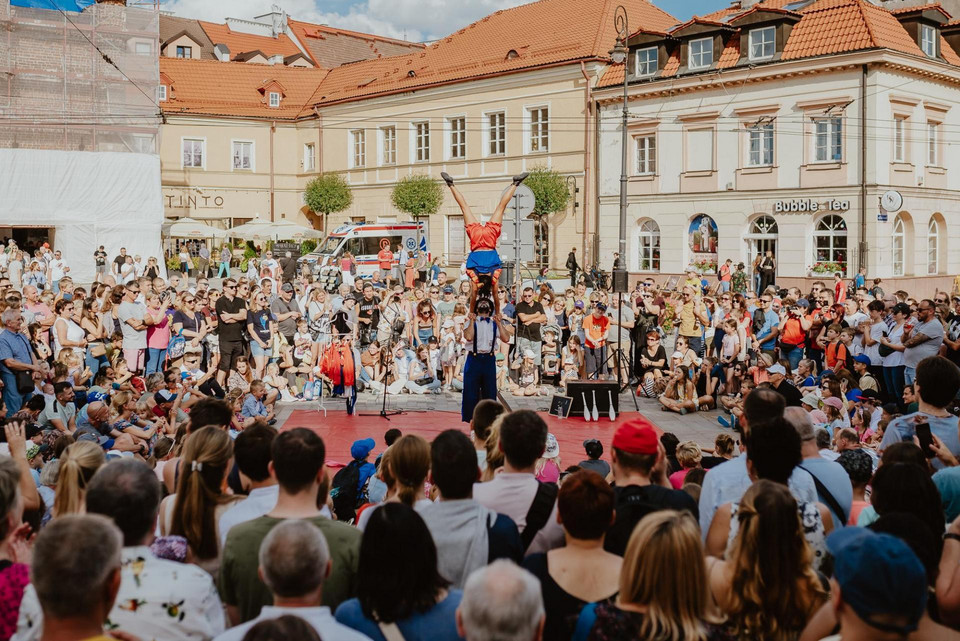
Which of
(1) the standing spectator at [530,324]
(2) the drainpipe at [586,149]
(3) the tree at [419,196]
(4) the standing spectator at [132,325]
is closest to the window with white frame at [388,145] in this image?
(3) the tree at [419,196]

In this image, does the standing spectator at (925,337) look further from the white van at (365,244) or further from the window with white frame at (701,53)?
the white van at (365,244)

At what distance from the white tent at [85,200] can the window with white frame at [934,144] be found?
26.5 metres

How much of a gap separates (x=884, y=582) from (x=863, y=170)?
96.0 feet

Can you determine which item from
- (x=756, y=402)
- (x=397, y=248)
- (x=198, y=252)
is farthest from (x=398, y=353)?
(x=198, y=252)

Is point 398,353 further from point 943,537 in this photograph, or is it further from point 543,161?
point 543,161

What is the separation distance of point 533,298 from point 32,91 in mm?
21895

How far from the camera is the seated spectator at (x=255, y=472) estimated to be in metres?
4.20

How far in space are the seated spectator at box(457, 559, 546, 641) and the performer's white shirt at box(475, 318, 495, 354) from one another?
7.46 metres

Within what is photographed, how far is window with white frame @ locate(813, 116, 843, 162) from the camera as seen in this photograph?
2995 cm

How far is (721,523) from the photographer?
13.4 ft

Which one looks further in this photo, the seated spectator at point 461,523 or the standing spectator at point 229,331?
the standing spectator at point 229,331

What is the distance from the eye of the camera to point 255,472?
4.52 meters

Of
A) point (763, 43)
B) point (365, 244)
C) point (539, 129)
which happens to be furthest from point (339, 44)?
point (763, 43)

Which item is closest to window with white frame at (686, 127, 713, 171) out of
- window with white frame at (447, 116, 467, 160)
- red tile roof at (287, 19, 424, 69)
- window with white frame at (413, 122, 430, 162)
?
window with white frame at (447, 116, 467, 160)
